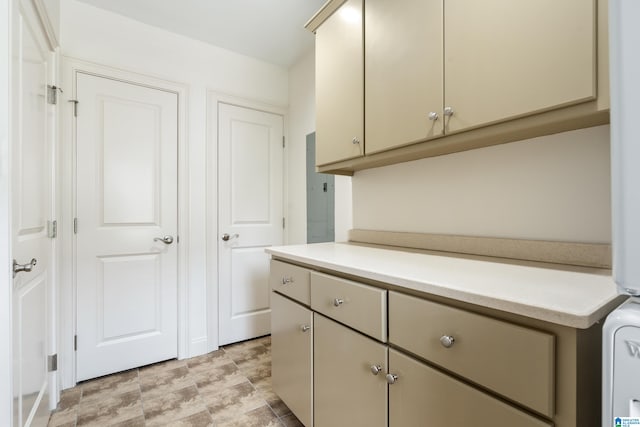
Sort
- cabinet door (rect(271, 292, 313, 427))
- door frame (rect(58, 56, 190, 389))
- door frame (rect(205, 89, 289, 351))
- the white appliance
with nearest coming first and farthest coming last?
1. the white appliance
2. cabinet door (rect(271, 292, 313, 427))
3. door frame (rect(58, 56, 190, 389))
4. door frame (rect(205, 89, 289, 351))

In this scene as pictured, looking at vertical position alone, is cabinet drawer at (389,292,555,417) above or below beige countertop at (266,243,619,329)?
below

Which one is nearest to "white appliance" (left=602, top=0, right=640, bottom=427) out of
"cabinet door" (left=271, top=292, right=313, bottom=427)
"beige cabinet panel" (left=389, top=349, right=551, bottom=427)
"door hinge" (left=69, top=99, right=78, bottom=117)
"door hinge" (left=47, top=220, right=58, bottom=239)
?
"beige cabinet panel" (left=389, top=349, right=551, bottom=427)

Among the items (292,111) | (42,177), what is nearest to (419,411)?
(42,177)

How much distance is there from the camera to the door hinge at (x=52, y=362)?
5.49ft

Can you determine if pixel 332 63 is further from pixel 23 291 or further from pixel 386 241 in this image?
pixel 23 291

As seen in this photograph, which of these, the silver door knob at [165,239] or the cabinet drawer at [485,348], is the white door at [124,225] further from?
the cabinet drawer at [485,348]

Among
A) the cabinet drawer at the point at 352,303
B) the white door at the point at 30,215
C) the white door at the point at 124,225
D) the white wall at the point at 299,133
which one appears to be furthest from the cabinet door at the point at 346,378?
the white door at the point at 124,225

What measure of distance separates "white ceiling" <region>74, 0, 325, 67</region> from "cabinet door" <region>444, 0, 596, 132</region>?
1.37 meters

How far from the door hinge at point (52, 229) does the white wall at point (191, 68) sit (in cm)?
80

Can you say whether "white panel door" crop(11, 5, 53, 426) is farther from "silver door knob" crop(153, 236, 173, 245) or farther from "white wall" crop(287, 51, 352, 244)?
"white wall" crop(287, 51, 352, 244)

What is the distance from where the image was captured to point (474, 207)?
1.32 meters

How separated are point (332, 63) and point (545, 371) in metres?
1.66

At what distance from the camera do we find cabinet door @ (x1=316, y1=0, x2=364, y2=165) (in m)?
1.52

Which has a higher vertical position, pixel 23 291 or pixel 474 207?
pixel 474 207
